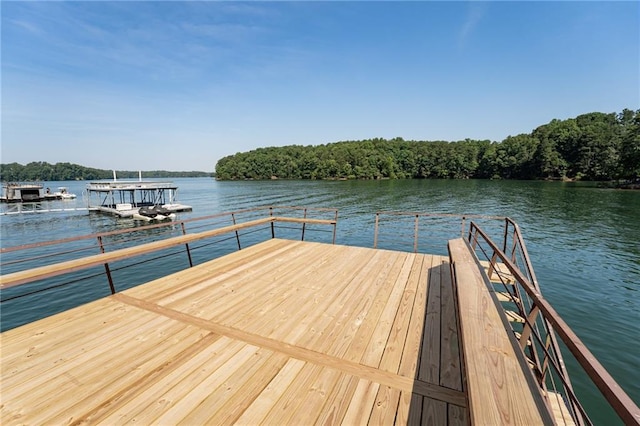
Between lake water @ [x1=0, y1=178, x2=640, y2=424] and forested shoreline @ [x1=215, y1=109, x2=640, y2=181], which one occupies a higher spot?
forested shoreline @ [x1=215, y1=109, x2=640, y2=181]

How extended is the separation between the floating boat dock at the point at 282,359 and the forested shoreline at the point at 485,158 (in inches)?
2282

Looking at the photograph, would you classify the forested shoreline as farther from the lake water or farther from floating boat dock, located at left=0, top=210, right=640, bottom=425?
floating boat dock, located at left=0, top=210, right=640, bottom=425

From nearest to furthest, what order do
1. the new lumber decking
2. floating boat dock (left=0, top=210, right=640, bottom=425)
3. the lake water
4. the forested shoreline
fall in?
1. the new lumber decking
2. floating boat dock (left=0, top=210, right=640, bottom=425)
3. the lake water
4. the forested shoreline

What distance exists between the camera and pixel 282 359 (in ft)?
8.86

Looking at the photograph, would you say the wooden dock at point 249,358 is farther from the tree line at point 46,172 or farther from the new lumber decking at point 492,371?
the tree line at point 46,172

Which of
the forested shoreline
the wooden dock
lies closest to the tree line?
the forested shoreline

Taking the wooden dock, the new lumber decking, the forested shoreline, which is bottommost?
the wooden dock

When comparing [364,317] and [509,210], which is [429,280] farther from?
[509,210]

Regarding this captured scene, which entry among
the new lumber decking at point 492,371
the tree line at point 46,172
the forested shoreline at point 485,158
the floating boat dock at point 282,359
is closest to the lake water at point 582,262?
the floating boat dock at point 282,359

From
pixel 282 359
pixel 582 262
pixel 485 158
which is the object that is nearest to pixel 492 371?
pixel 282 359

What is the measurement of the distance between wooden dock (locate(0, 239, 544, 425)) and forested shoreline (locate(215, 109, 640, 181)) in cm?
5817

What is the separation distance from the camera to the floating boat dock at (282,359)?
2.00 m

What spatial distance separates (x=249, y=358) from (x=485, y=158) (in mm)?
85569

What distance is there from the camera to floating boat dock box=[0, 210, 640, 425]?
200 centimetres
